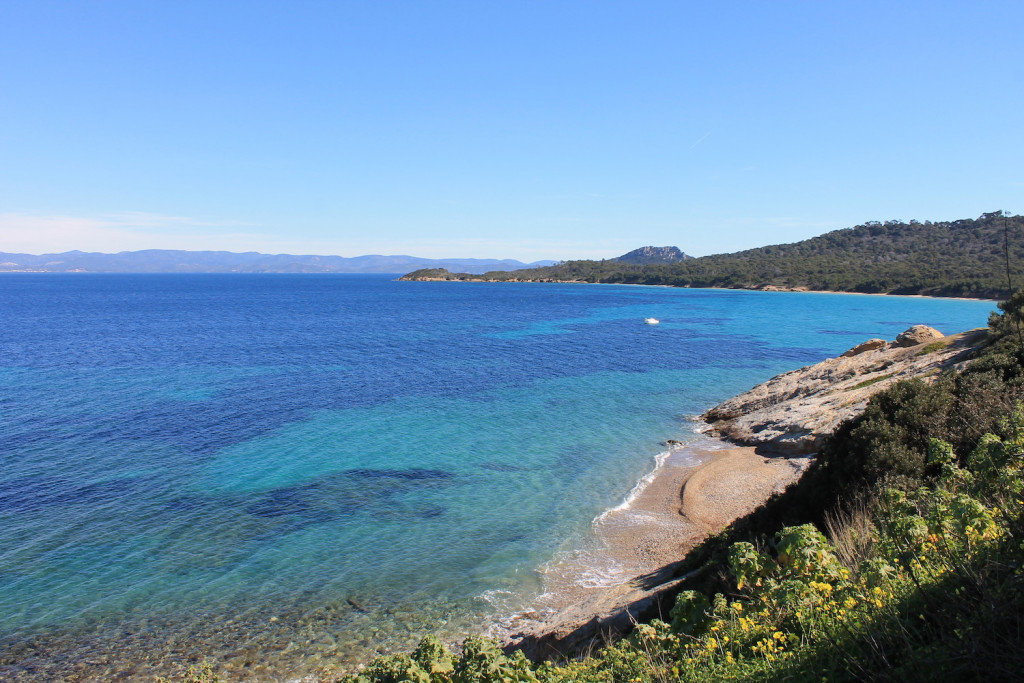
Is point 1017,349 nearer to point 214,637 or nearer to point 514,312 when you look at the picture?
point 214,637

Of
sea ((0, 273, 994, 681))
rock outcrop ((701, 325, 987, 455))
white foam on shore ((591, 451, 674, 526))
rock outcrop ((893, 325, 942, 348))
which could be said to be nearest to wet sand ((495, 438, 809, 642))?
white foam on shore ((591, 451, 674, 526))

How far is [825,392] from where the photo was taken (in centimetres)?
3297

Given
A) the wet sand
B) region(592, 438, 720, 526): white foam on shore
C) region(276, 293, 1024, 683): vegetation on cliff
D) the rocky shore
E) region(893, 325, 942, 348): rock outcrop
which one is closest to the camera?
region(276, 293, 1024, 683): vegetation on cliff

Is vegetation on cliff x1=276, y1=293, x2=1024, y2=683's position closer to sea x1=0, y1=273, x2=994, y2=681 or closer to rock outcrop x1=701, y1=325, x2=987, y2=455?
sea x1=0, y1=273, x2=994, y2=681

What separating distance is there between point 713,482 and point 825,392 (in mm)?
12352

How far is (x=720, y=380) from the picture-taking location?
4697 cm

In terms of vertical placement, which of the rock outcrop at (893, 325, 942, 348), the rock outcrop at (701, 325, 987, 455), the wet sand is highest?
the rock outcrop at (893, 325, 942, 348)

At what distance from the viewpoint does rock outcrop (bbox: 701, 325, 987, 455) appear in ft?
91.0

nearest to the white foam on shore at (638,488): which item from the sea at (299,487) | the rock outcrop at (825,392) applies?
the sea at (299,487)

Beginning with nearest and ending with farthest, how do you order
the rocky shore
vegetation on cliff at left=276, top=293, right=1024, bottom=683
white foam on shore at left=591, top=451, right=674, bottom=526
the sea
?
vegetation on cliff at left=276, top=293, right=1024, bottom=683 → the rocky shore → the sea → white foam on shore at left=591, top=451, right=674, bottom=526

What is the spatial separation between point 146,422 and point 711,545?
3122 centimetres

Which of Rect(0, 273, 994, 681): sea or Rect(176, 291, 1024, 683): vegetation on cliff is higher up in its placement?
Rect(176, 291, 1024, 683): vegetation on cliff

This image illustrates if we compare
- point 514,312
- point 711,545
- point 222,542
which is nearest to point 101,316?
point 514,312

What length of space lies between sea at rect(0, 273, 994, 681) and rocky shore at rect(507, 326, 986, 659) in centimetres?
110
